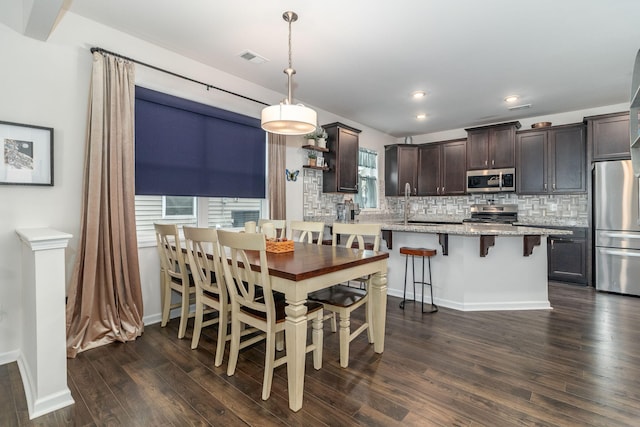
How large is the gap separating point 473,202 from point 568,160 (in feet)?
5.24

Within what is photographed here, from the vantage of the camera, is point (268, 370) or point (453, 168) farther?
point (453, 168)

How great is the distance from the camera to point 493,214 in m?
5.64

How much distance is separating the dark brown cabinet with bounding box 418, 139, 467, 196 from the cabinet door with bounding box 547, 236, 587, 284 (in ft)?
5.46

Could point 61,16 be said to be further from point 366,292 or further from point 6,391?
point 366,292

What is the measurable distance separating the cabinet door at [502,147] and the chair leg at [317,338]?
4.73 m

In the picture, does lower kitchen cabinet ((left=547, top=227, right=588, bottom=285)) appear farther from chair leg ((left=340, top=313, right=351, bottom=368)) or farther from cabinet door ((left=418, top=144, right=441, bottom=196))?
chair leg ((left=340, top=313, right=351, bottom=368))

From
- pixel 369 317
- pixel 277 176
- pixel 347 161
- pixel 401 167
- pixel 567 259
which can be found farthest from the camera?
pixel 401 167

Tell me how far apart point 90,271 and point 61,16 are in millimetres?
2070

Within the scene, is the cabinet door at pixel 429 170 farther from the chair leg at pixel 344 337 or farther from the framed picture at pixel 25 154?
the framed picture at pixel 25 154

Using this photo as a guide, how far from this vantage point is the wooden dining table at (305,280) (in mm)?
1806

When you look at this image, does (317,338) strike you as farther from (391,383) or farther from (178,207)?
(178,207)

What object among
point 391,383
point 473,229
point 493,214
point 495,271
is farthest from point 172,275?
point 493,214

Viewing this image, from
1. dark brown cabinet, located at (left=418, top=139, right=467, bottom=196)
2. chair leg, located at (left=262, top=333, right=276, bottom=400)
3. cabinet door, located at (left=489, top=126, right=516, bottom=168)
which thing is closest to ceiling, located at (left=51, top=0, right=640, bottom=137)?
cabinet door, located at (left=489, top=126, right=516, bottom=168)

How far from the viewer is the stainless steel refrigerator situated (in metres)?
4.18
